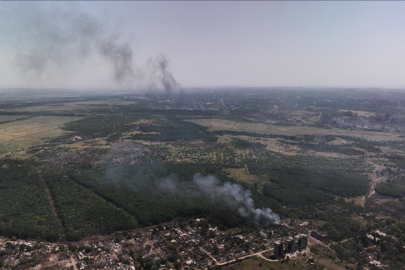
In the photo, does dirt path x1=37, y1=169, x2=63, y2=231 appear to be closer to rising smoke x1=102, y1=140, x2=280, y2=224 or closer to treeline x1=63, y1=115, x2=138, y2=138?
rising smoke x1=102, y1=140, x2=280, y2=224

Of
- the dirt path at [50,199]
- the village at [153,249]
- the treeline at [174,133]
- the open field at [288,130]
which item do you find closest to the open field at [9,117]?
the treeline at [174,133]

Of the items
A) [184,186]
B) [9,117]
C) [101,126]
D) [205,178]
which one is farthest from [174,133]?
[9,117]

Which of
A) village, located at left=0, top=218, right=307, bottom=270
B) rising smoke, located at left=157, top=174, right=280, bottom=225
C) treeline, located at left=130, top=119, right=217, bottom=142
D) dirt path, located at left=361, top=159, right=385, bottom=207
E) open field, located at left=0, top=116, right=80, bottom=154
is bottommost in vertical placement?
dirt path, located at left=361, top=159, right=385, bottom=207

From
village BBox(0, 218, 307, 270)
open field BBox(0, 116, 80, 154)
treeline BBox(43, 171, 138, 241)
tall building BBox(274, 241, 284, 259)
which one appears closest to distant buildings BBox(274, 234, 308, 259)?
tall building BBox(274, 241, 284, 259)

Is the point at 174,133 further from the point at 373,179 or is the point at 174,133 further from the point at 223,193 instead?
the point at 373,179

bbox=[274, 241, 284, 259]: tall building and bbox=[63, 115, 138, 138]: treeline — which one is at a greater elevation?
bbox=[63, 115, 138, 138]: treeline

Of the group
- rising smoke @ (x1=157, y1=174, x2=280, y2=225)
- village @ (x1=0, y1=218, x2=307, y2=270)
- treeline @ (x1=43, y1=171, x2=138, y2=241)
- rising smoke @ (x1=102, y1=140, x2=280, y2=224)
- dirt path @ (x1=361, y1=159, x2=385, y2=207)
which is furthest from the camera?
dirt path @ (x1=361, y1=159, x2=385, y2=207)

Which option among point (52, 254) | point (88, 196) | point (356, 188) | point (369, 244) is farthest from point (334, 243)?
point (88, 196)

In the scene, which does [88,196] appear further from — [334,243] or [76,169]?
[334,243]
